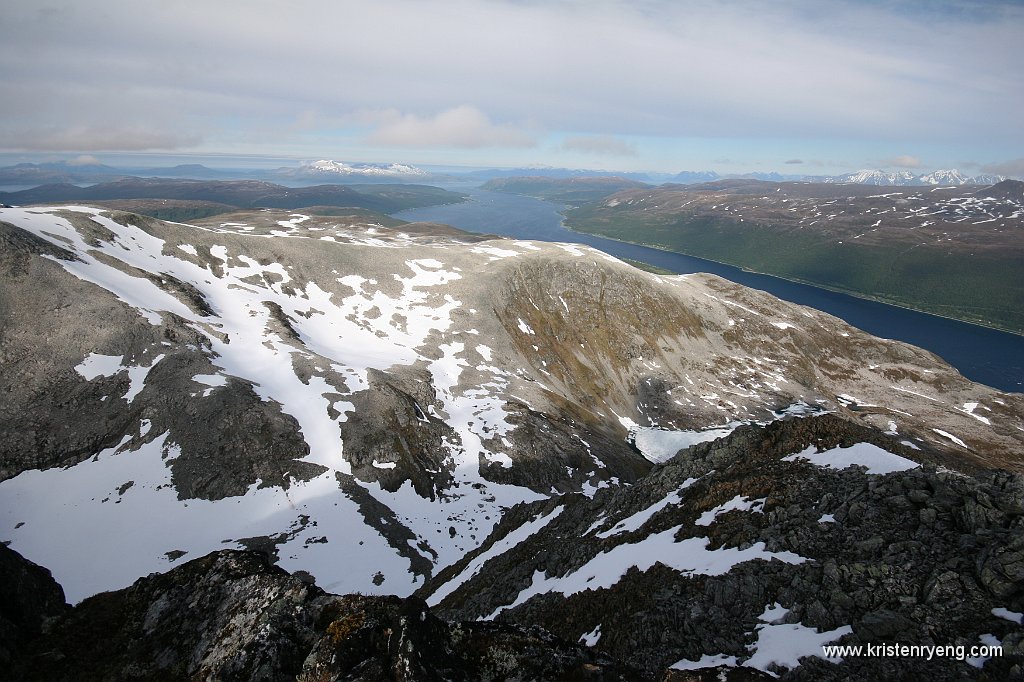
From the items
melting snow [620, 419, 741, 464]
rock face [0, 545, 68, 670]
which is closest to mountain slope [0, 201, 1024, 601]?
melting snow [620, 419, 741, 464]

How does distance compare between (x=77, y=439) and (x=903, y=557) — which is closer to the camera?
(x=903, y=557)

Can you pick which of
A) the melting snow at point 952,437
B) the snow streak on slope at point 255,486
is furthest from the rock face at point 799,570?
the melting snow at point 952,437

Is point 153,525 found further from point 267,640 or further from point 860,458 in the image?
point 860,458

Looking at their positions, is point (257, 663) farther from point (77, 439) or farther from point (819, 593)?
point (77, 439)

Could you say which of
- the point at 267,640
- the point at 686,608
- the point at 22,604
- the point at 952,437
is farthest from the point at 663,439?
the point at 22,604

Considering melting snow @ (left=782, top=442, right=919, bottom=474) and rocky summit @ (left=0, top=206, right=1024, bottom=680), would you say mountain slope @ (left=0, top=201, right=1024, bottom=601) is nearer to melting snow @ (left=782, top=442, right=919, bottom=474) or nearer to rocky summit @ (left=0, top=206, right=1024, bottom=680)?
rocky summit @ (left=0, top=206, right=1024, bottom=680)

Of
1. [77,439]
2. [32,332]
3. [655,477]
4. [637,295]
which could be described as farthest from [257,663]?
[637,295]
